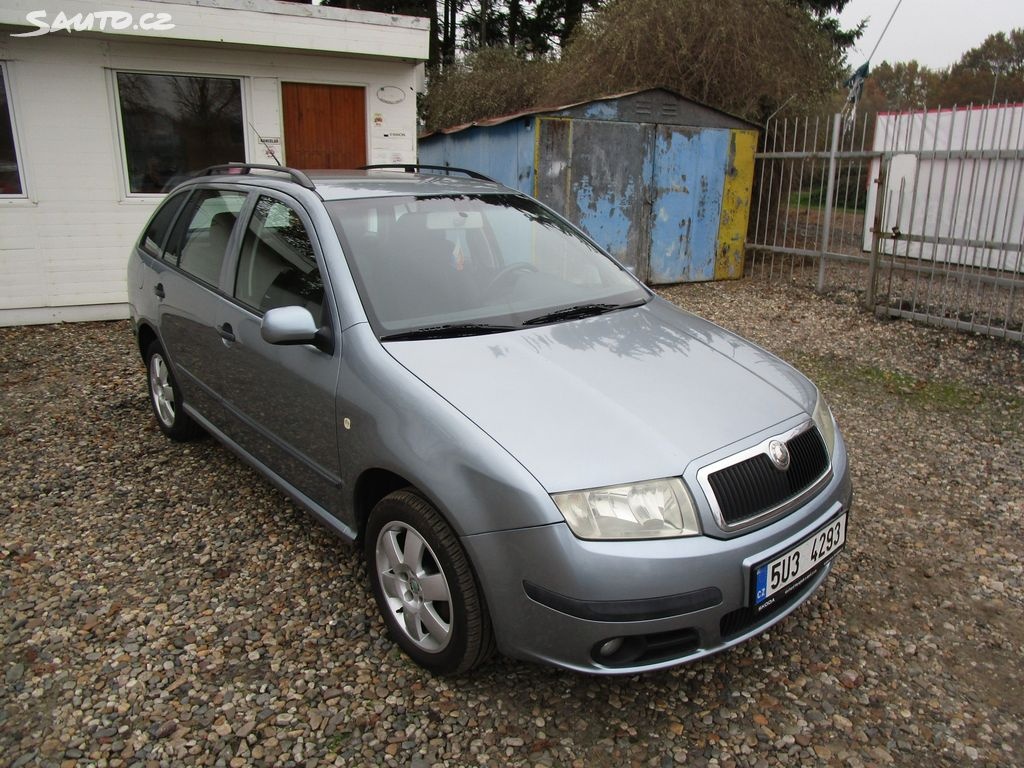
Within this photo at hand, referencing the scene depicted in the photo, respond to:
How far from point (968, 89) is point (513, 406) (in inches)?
1718

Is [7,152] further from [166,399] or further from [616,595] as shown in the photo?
[616,595]

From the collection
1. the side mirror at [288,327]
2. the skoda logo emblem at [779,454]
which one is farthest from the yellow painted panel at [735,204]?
the side mirror at [288,327]

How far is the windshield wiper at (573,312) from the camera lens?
2943mm

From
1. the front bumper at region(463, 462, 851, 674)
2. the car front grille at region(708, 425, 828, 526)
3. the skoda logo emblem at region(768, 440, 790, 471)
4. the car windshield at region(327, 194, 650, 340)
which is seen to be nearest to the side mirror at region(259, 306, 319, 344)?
the car windshield at region(327, 194, 650, 340)

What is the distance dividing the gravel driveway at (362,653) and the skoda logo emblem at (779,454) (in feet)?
2.55

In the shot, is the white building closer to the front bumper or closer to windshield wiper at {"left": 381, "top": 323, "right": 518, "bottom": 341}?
windshield wiper at {"left": 381, "top": 323, "right": 518, "bottom": 341}

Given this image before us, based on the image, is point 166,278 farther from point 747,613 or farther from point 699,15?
point 699,15

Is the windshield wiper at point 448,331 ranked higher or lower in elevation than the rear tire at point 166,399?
higher

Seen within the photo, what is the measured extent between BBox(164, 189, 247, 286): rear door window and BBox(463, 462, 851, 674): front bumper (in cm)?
225

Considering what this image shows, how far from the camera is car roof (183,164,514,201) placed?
326 cm

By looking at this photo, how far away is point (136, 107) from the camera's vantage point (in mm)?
7414

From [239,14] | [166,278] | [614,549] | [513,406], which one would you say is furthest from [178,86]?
[614,549]

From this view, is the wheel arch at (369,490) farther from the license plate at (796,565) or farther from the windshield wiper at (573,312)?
the license plate at (796,565)

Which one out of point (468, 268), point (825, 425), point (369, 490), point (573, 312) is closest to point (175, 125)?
point (468, 268)
